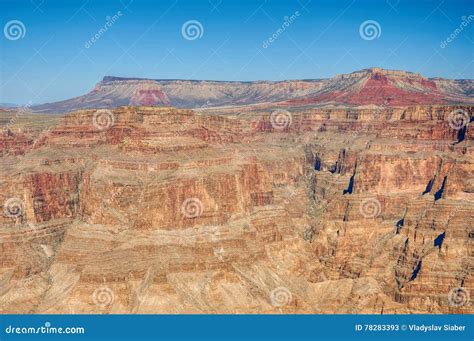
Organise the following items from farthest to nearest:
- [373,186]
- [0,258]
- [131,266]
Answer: [373,186], [0,258], [131,266]

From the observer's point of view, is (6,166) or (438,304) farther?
(6,166)

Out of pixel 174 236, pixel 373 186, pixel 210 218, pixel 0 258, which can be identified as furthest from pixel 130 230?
pixel 373 186

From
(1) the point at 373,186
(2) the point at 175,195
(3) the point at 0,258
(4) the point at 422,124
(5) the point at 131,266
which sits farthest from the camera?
(4) the point at 422,124

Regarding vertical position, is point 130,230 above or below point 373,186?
below

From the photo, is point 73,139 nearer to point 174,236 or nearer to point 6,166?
point 6,166

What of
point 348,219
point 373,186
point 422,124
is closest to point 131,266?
point 348,219

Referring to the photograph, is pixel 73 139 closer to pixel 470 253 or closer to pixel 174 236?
pixel 174 236

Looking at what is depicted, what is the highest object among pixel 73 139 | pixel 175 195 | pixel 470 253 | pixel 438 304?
pixel 73 139
